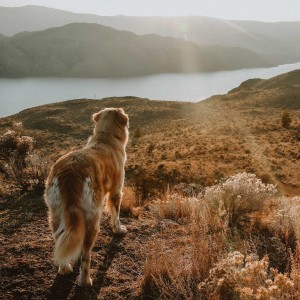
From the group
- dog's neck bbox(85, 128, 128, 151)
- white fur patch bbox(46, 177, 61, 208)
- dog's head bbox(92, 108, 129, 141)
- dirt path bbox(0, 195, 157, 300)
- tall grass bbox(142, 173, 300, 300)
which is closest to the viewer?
tall grass bbox(142, 173, 300, 300)

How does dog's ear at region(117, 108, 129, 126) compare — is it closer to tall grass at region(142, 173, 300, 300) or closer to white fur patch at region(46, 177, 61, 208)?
tall grass at region(142, 173, 300, 300)

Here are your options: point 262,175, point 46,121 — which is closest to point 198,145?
point 262,175

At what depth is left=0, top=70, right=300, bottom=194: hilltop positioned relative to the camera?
14.6 meters

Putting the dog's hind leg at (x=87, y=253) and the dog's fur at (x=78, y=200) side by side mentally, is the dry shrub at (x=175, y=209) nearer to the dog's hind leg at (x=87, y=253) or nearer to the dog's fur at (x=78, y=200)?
the dog's fur at (x=78, y=200)

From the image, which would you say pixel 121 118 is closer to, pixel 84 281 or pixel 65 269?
pixel 65 269

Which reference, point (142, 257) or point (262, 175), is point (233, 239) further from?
point (262, 175)

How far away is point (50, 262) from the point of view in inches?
165

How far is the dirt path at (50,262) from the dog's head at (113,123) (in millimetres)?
1514

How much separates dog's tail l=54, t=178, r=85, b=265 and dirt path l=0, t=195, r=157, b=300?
68cm

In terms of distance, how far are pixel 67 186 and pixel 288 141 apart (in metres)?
19.6

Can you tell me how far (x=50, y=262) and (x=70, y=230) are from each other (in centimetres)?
122

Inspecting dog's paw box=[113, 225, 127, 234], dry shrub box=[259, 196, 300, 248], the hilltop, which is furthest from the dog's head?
the hilltop

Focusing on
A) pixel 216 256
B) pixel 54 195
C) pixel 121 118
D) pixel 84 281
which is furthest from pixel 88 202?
pixel 121 118

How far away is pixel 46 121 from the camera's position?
137ft
